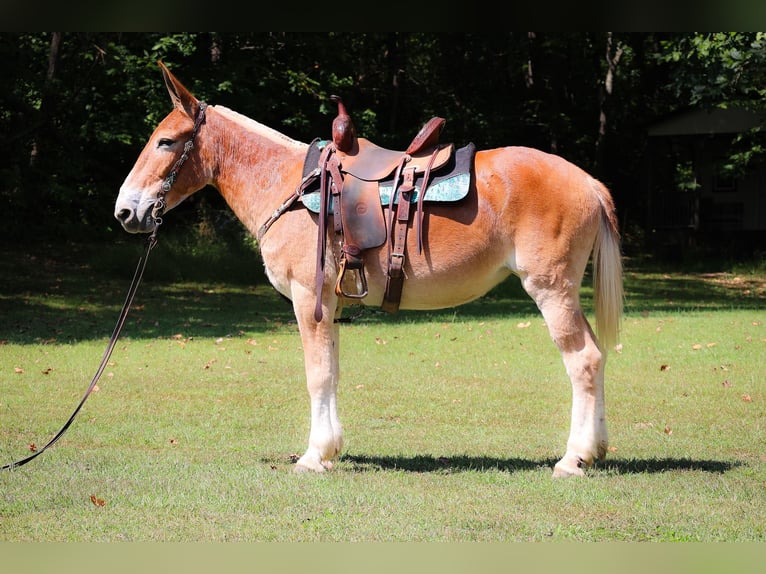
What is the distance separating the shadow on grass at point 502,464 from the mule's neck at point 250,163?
2.04 m

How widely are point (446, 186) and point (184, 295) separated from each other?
51.0 ft

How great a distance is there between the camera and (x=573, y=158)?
36.1m

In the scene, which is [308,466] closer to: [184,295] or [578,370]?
[578,370]

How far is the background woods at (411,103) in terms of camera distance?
2253 cm

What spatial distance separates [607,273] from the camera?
697 centimetres

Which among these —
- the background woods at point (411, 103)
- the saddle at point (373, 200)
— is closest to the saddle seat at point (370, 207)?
the saddle at point (373, 200)

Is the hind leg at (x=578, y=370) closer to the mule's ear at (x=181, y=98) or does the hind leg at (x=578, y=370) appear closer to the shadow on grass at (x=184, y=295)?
the mule's ear at (x=181, y=98)

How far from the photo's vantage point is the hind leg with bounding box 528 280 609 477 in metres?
6.67

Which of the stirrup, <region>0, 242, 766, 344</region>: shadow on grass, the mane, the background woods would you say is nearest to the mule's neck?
the mane

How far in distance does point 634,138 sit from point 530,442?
30952 millimetres

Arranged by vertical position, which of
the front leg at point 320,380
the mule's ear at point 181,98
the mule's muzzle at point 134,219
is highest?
the mule's ear at point 181,98

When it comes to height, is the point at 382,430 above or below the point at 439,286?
below

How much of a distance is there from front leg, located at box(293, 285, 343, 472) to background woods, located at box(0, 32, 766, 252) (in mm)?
15860

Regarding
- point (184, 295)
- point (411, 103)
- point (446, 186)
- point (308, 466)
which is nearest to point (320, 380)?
point (308, 466)
